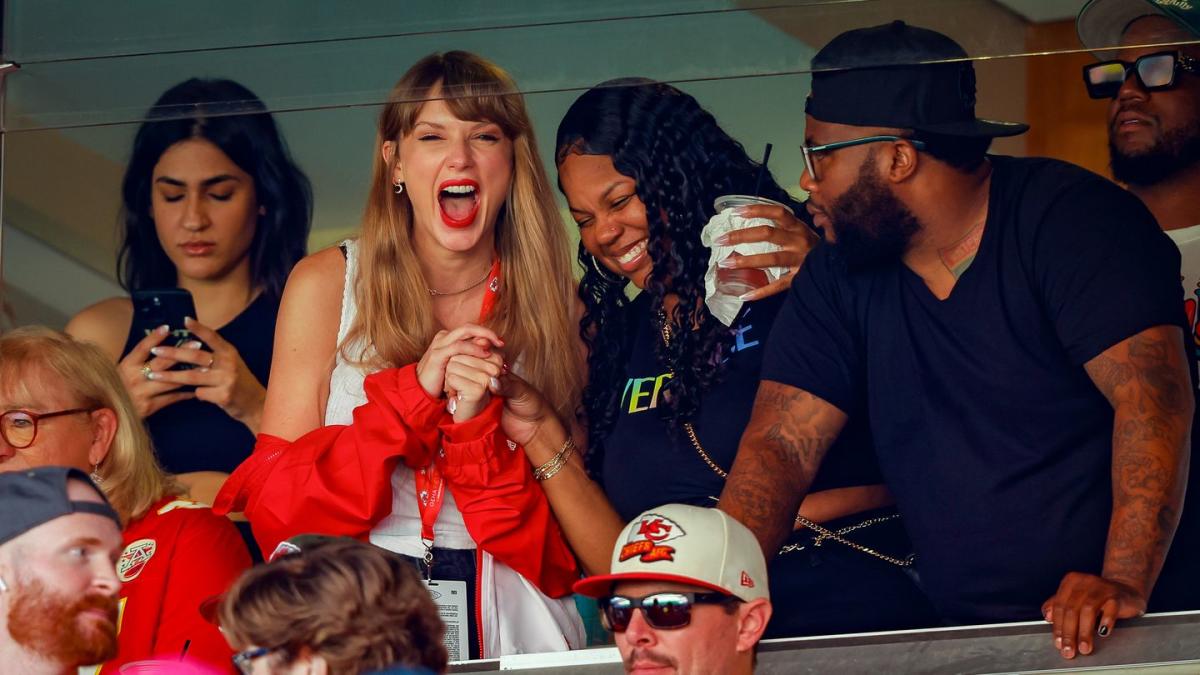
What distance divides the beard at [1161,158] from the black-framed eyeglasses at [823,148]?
0.51 meters

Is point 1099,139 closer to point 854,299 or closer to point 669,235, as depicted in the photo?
point 854,299

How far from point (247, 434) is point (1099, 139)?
2.47 m

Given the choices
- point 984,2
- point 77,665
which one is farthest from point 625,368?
point 77,665

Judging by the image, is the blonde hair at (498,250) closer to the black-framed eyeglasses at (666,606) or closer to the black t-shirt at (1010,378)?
the black t-shirt at (1010,378)

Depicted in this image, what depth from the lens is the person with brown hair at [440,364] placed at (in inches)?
172

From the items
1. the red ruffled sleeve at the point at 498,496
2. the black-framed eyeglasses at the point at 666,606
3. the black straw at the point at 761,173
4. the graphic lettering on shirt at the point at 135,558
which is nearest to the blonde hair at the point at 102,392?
the graphic lettering on shirt at the point at 135,558

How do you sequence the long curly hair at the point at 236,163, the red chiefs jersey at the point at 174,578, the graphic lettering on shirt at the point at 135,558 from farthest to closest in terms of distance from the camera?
the long curly hair at the point at 236,163, the graphic lettering on shirt at the point at 135,558, the red chiefs jersey at the point at 174,578

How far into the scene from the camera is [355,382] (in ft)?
15.1

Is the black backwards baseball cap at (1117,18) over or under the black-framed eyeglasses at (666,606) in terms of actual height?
over

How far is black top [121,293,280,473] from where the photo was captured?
4.77m

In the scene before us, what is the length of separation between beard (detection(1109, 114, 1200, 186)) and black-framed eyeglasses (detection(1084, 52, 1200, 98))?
14 centimetres

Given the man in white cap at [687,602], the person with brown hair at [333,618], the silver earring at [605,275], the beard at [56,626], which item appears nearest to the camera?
the person with brown hair at [333,618]

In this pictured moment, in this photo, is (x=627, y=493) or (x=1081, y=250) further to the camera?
(x=627, y=493)

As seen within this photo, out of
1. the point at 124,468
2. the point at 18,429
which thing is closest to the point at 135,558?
the point at 124,468
